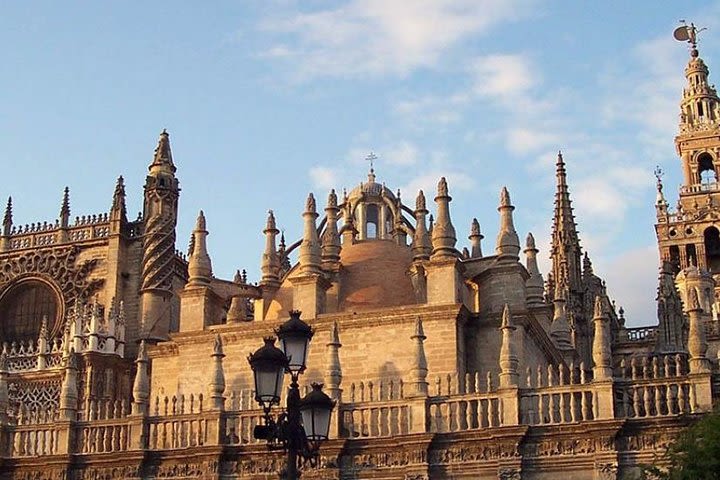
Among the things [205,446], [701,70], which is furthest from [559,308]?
[701,70]

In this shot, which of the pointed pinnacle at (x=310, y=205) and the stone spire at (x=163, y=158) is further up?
the stone spire at (x=163, y=158)

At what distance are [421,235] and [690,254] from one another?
40206 millimetres

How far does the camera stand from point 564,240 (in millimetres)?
48969

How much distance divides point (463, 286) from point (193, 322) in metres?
6.62

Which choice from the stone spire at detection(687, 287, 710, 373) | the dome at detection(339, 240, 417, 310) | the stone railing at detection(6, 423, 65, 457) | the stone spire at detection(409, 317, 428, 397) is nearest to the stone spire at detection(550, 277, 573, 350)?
the dome at detection(339, 240, 417, 310)

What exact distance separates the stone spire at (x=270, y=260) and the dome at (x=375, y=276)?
1811 millimetres

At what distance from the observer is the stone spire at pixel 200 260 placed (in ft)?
99.5

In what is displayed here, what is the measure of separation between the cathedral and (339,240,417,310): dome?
0.17 ft

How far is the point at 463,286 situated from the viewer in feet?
94.6

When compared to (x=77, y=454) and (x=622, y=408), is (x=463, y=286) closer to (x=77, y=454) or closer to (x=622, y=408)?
(x=622, y=408)

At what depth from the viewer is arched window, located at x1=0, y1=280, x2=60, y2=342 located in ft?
128

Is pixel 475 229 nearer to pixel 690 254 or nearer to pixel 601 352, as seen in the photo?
pixel 601 352

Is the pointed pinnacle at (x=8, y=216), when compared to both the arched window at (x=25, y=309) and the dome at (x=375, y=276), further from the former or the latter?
the dome at (x=375, y=276)

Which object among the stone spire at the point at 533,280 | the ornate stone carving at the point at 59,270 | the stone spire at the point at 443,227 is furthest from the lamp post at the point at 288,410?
the ornate stone carving at the point at 59,270
